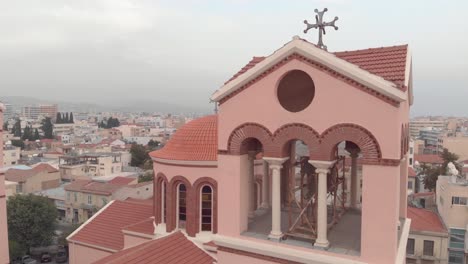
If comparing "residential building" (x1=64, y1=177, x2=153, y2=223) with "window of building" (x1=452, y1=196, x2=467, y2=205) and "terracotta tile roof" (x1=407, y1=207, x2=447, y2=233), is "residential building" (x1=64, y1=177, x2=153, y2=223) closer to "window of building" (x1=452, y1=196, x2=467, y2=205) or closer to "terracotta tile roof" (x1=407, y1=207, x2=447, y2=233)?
"terracotta tile roof" (x1=407, y1=207, x2=447, y2=233)

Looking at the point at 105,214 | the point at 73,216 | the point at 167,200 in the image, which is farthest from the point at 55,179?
the point at 167,200

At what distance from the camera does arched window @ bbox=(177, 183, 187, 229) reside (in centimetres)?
1490

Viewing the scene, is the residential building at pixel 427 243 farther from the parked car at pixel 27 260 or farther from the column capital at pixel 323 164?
the parked car at pixel 27 260

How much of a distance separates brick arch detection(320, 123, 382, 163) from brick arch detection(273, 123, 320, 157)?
154 millimetres

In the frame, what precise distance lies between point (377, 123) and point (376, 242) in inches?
84.0

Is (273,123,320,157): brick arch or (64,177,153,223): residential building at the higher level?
(273,123,320,157): brick arch

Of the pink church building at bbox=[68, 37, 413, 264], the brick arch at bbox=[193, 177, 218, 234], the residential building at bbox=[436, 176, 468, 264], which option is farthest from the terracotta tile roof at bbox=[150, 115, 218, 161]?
the residential building at bbox=[436, 176, 468, 264]

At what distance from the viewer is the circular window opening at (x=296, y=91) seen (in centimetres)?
829

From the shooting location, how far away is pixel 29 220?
33594mm

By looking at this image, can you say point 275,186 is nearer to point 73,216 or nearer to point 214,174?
point 214,174

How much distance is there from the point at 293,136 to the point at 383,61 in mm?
2323

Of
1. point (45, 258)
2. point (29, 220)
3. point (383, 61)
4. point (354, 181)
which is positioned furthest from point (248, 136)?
point (45, 258)

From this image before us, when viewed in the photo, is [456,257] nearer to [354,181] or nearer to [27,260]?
[354,181]

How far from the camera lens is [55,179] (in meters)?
55.0
